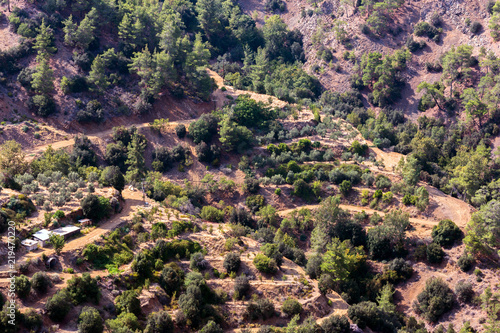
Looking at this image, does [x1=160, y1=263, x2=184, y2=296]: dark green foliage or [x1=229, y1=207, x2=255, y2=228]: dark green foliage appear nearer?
[x1=160, y1=263, x2=184, y2=296]: dark green foliage

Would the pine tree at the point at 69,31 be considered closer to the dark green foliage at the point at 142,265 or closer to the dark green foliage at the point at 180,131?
the dark green foliage at the point at 180,131

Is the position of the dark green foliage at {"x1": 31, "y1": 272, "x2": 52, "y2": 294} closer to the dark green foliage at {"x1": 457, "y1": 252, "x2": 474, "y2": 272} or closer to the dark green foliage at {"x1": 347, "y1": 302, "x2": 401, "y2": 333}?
the dark green foliage at {"x1": 347, "y1": 302, "x2": 401, "y2": 333}

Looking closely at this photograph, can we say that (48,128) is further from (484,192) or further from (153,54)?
(484,192)

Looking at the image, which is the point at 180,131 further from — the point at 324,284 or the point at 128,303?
the point at 128,303

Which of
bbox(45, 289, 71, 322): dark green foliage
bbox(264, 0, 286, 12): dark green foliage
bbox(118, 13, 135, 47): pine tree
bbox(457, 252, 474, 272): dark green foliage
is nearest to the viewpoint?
bbox(45, 289, 71, 322): dark green foliage

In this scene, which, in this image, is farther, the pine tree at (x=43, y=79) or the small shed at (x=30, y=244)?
the pine tree at (x=43, y=79)

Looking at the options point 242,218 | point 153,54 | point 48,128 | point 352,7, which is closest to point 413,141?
point 242,218

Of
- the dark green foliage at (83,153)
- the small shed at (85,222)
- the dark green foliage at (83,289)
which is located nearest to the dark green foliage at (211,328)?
the dark green foliage at (83,289)

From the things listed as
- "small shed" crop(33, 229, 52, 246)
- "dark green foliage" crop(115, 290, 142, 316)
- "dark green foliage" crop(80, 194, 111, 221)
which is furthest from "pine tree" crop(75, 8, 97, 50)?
"dark green foliage" crop(115, 290, 142, 316)
